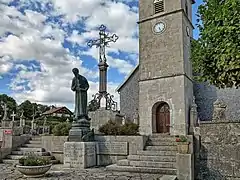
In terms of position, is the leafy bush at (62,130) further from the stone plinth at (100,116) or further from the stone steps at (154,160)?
the stone steps at (154,160)

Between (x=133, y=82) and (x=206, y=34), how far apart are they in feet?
43.8

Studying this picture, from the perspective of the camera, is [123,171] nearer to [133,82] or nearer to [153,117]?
[153,117]

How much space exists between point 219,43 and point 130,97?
13.8 m

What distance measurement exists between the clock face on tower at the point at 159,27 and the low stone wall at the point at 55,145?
32.0 feet

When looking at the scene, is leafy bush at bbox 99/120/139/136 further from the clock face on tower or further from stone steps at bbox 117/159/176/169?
the clock face on tower

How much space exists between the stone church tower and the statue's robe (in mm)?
6936

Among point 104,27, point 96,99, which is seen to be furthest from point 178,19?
point 96,99

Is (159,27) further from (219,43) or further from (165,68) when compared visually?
(219,43)

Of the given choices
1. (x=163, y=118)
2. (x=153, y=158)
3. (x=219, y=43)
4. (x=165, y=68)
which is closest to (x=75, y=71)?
(x=153, y=158)

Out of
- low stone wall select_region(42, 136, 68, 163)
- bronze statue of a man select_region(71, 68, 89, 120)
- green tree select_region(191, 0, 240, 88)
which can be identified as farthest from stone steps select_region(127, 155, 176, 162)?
green tree select_region(191, 0, 240, 88)

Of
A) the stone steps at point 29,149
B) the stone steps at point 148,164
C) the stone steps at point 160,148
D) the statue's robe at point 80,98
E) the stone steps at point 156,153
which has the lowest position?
the stone steps at point 148,164

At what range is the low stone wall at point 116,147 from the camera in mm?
10406

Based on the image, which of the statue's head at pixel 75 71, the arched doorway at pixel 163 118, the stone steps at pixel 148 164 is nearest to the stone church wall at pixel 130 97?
the arched doorway at pixel 163 118

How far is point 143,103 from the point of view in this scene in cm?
1716
